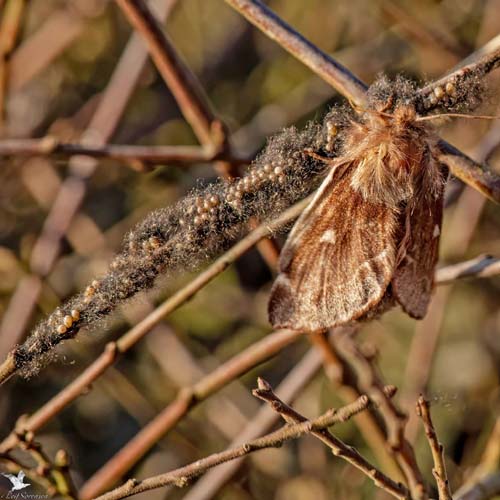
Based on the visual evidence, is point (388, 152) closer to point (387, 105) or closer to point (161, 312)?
point (387, 105)

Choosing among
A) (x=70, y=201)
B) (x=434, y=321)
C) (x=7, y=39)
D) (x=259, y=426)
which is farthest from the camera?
(x=70, y=201)

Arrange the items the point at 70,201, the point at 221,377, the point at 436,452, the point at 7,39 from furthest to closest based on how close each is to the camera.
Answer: the point at 70,201 → the point at 7,39 → the point at 221,377 → the point at 436,452

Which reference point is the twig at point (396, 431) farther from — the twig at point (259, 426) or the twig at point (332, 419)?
the twig at point (259, 426)

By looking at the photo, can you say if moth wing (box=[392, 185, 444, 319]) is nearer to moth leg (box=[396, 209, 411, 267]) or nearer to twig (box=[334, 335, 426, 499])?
moth leg (box=[396, 209, 411, 267])

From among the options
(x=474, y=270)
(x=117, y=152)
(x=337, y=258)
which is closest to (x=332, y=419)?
(x=337, y=258)

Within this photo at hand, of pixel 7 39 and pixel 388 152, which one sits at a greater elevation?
pixel 7 39

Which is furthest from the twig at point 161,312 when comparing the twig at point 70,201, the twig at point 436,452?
the twig at point 70,201

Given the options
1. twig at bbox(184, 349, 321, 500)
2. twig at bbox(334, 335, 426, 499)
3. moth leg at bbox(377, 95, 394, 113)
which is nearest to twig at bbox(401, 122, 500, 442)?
twig at bbox(184, 349, 321, 500)
